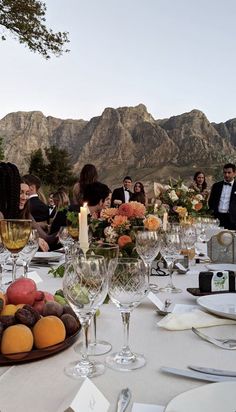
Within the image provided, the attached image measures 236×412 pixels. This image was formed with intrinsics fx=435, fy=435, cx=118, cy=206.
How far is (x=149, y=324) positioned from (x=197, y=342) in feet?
0.54

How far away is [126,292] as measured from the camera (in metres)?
0.92

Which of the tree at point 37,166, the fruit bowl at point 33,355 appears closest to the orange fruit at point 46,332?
the fruit bowl at point 33,355

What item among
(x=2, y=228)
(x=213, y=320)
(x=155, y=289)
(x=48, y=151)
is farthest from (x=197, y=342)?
(x=48, y=151)

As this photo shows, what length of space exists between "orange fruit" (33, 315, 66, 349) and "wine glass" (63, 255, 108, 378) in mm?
64

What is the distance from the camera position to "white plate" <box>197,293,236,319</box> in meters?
1.16

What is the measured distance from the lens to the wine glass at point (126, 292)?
0.91 meters

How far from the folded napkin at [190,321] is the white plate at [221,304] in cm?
2

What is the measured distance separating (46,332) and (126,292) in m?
0.18

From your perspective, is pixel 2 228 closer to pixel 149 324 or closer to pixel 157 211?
pixel 149 324

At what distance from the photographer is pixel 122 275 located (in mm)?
926

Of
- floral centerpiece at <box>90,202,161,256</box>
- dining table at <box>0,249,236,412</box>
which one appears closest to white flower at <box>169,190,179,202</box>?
floral centerpiece at <box>90,202,161,256</box>

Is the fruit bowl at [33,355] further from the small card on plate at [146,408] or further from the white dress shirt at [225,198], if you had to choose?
the white dress shirt at [225,198]

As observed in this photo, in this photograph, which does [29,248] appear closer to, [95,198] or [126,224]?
[126,224]

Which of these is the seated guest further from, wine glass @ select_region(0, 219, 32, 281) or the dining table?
the dining table
